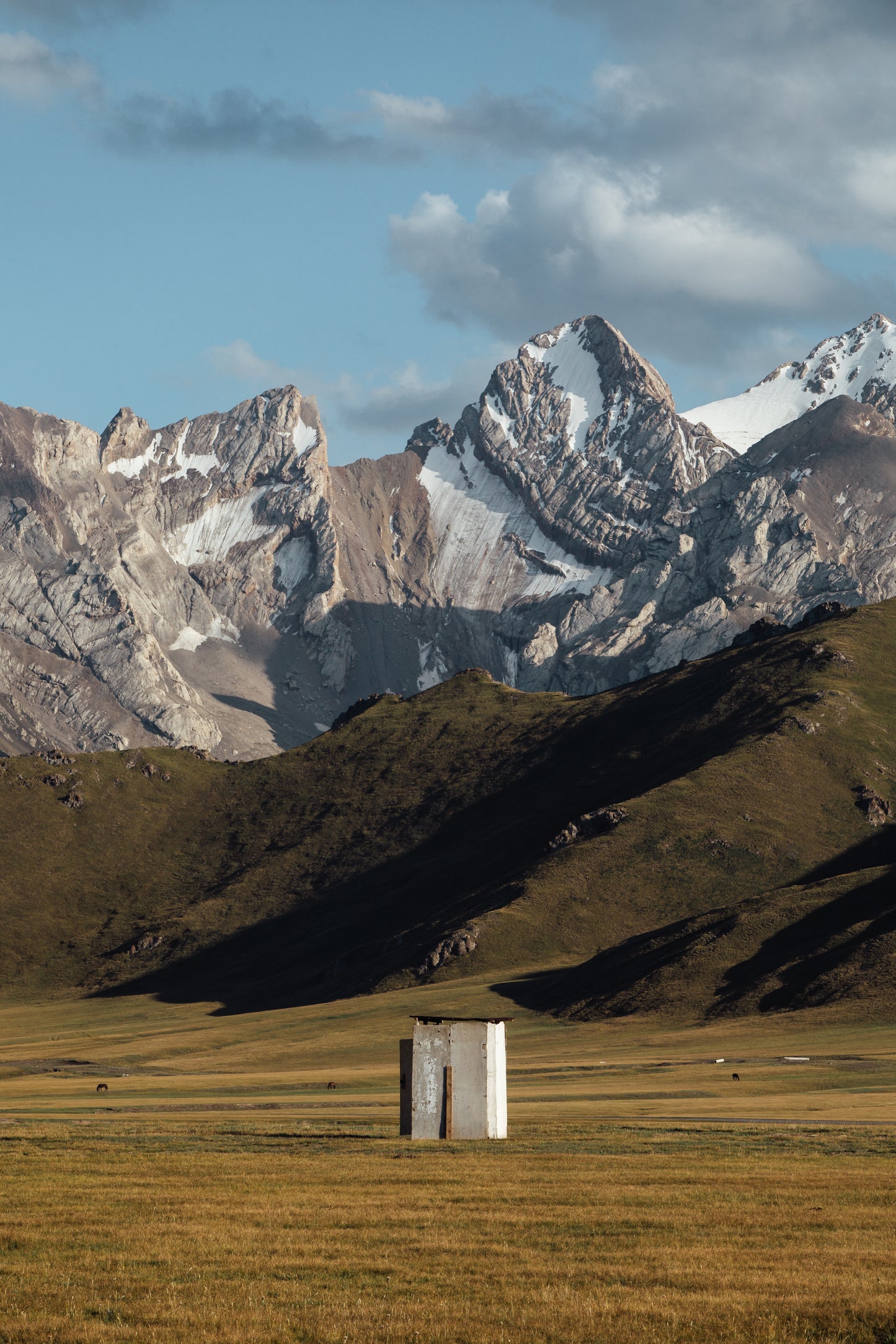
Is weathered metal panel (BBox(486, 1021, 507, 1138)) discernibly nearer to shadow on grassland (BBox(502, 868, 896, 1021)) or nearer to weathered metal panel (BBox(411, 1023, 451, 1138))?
weathered metal panel (BBox(411, 1023, 451, 1138))

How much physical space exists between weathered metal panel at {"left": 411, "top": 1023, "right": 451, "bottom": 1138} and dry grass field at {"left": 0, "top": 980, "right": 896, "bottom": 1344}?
2410 millimetres

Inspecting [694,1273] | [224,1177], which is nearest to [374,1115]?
[224,1177]

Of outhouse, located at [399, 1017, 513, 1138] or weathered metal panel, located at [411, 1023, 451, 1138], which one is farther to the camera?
weathered metal panel, located at [411, 1023, 451, 1138]

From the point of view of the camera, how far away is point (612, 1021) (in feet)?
579

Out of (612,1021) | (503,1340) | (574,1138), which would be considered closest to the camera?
(503,1340)

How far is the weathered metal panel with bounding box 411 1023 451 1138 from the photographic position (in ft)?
204

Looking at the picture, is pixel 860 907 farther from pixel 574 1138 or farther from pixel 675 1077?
pixel 574 1138

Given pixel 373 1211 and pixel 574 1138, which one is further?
pixel 574 1138

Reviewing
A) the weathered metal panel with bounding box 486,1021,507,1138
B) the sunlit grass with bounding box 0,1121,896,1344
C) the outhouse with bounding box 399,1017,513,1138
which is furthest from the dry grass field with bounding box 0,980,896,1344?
the outhouse with bounding box 399,1017,513,1138

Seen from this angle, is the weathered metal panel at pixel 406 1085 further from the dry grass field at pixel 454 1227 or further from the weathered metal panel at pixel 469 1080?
the weathered metal panel at pixel 469 1080

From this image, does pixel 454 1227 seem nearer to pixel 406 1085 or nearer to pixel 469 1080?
pixel 469 1080

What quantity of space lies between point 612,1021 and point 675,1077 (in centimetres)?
5931

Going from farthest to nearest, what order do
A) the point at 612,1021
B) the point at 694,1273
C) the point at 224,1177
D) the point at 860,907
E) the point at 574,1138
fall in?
1. the point at 860,907
2. the point at 612,1021
3. the point at 574,1138
4. the point at 224,1177
5. the point at 694,1273

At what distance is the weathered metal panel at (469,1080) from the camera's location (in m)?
61.9
